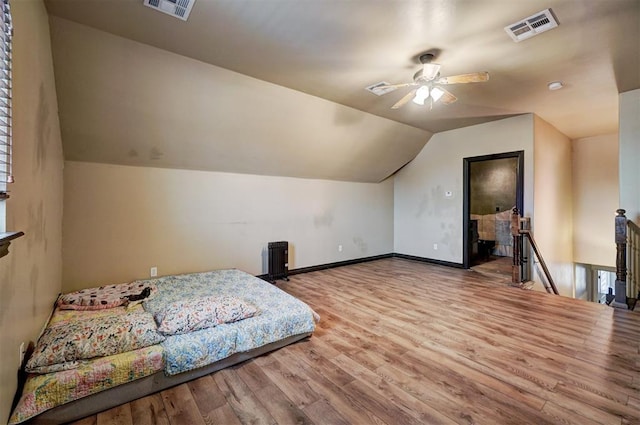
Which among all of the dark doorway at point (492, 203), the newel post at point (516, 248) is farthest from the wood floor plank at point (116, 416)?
the dark doorway at point (492, 203)

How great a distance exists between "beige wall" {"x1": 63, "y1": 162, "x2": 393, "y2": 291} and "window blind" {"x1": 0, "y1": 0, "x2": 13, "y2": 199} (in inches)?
91.6

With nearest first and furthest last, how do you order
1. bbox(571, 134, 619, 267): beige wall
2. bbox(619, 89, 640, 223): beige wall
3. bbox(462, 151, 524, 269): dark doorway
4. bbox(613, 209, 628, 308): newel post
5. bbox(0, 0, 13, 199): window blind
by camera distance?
bbox(0, 0, 13, 199): window blind, bbox(613, 209, 628, 308): newel post, bbox(619, 89, 640, 223): beige wall, bbox(571, 134, 619, 267): beige wall, bbox(462, 151, 524, 269): dark doorway

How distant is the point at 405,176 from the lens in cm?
676

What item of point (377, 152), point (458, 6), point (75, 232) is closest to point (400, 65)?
point (458, 6)

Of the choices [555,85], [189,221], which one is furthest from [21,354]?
[555,85]

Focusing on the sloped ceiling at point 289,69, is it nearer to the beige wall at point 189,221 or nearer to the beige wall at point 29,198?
the beige wall at point 189,221

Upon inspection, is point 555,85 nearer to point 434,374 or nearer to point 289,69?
point 289,69

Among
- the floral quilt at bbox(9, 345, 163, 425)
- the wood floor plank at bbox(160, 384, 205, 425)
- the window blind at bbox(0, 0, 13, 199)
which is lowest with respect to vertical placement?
the wood floor plank at bbox(160, 384, 205, 425)

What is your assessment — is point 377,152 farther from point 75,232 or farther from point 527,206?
point 75,232

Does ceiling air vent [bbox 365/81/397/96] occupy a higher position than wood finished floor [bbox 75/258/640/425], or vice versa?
ceiling air vent [bbox 365/81/397/96]

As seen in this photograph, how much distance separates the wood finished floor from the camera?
1747 millimetres

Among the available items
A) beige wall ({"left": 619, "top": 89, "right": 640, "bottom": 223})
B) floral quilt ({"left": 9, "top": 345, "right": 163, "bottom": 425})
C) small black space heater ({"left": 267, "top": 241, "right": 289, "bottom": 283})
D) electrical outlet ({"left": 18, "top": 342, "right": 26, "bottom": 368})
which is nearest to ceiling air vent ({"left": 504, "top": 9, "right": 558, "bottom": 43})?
beige wall ({"left": 619, "top": 89, "right": 640, "bottom": 223})

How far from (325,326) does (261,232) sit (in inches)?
91.7

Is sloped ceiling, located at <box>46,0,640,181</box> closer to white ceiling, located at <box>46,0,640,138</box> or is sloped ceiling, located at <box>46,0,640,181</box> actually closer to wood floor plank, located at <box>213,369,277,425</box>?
white ceiling, located at <box>46,0,640,138</box>
